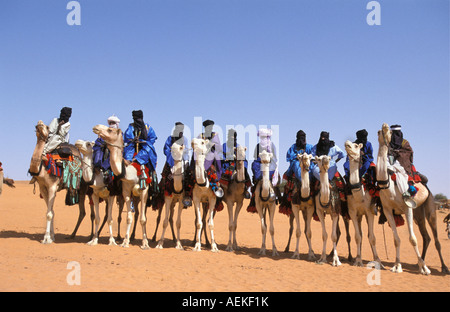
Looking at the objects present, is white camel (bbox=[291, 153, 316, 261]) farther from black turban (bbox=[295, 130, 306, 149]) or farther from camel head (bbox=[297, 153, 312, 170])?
black turban (bbox=[295, 130, 306, 149])

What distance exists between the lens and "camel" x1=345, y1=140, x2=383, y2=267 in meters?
9.57

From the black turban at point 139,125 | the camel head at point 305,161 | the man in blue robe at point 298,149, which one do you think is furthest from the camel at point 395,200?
the black turban at point 139,125

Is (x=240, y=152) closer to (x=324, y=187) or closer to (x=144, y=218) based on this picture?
(x=324, y=187)

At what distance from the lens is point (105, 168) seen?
11312 mm

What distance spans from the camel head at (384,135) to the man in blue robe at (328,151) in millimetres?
1601

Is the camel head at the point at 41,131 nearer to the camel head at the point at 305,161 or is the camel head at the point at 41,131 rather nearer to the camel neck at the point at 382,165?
the camel head at the point at 305,161

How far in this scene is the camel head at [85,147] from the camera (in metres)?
11.2

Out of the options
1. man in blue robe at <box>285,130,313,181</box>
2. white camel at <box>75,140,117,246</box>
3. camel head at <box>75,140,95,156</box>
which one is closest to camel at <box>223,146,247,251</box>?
man in blue robe at <box>285,130,313,181</box>

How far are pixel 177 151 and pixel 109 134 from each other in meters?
1.91

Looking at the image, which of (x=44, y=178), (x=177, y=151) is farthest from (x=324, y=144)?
(x=44, y=178)

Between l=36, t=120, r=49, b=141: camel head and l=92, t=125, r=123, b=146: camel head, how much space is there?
140 cm

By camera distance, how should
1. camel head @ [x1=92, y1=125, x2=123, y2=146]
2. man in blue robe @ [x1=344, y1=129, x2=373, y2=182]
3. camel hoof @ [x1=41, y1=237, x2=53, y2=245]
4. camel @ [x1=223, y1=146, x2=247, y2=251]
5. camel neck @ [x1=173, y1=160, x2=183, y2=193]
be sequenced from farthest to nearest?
camel @ [x1=223, y1=146, x2=247, y2=251], camel hoof @ [x1=41, y1=237, x2=53, y2=245], camel neck @ [x1=173, y1=160, x2=183, y2=193], camel head @ [x1=92, y1=125, x2=123, y2=146], man in blue robe @ [x1=344, y1=129, x2=373, y2=182]
